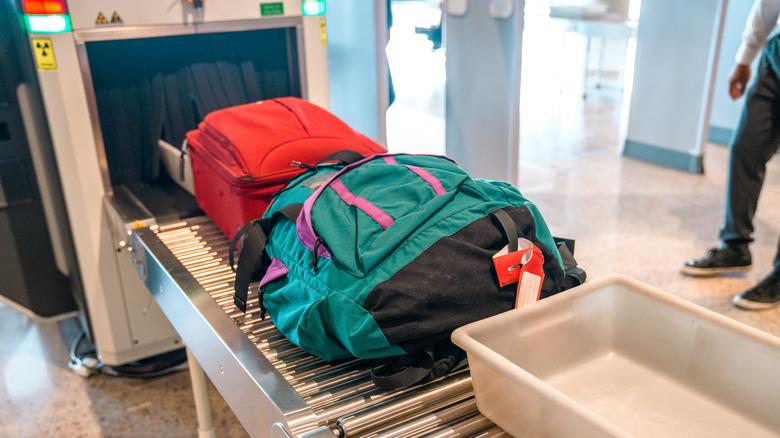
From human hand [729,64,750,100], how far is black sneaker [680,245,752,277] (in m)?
0.60

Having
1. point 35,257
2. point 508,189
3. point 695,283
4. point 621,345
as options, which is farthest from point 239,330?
point 695,283

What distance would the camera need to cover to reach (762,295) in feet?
7.58

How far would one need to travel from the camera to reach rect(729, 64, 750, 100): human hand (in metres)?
2.52

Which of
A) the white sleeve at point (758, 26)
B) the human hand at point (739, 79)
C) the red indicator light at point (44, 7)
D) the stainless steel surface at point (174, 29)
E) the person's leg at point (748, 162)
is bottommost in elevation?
the person's leg at point (748, 162)

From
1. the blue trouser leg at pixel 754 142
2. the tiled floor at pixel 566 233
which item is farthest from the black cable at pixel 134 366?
the blue trouser leg at pixel 754 142

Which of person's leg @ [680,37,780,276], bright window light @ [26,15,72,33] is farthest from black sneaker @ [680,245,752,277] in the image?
bright window light @ [26,15,72,33]

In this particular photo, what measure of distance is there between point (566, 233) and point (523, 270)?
2064mm

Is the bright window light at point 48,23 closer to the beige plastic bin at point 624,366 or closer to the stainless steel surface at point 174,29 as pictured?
the stainless steel surface at point 174,29

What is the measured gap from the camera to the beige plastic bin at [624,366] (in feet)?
2.83

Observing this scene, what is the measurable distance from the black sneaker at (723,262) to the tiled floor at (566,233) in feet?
0.12

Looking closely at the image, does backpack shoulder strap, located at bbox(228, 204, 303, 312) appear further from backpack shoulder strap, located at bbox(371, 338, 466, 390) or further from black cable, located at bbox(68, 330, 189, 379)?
black cable, located at bbox(68, 330, 189, 379)

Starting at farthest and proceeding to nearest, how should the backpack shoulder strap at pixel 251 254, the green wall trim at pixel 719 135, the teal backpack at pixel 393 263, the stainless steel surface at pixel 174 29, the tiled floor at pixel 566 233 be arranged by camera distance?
the green wall trim at pixel 719 135 → the tiled floor at pixel 566 233 → the stainless steel surface at pixel 174 29 → the backpack shoulder strap at pixel 251 254 → the teal backpack at pixel 393 263

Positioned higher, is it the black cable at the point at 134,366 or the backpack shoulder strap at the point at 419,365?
the backpack shoulder strap at the point at 419,365

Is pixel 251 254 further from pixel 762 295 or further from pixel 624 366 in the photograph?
pixel 762 295
